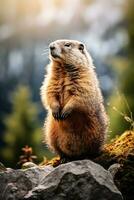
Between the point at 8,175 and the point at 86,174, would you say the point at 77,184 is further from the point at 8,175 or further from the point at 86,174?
the point at 8,175

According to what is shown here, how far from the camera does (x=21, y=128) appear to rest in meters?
21.3

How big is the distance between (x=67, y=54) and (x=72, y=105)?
2.50 feet

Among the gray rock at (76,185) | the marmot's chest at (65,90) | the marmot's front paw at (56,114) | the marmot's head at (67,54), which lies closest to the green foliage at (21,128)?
the marmot's head at (67,54)

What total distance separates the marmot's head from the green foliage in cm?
1110

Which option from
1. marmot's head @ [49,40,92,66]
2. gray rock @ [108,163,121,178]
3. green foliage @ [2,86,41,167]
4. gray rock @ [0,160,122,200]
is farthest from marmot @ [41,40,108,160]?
green foliage @ [2,86,41,167]

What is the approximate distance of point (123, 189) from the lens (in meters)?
7.27

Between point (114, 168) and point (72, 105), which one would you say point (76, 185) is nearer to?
point (114, 168)

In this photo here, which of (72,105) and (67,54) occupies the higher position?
(67,54)

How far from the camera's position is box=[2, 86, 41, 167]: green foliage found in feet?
66.0

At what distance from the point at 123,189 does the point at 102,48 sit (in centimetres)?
1851

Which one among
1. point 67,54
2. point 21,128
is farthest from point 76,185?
point 21,128

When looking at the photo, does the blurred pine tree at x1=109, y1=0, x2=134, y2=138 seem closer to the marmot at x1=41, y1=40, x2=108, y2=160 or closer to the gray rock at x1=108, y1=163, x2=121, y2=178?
the marmot at x1=41, y1=40, x2=108, y2=160

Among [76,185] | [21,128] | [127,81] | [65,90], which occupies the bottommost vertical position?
[76,185]

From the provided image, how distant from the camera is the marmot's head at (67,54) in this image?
809 centimetres
